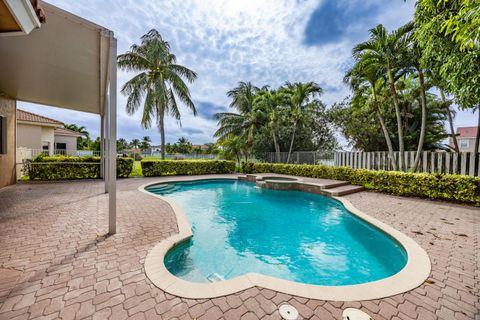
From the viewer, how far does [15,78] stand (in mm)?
6344

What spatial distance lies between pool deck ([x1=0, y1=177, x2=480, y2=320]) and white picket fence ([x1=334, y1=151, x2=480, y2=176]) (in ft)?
17.6

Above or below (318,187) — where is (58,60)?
above

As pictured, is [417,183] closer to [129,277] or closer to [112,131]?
[129,277]

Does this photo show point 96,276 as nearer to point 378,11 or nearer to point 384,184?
point 384,184

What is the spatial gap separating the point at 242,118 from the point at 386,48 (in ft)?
38.3

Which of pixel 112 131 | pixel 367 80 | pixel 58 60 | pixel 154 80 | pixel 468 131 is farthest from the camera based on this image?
pixel 468 131

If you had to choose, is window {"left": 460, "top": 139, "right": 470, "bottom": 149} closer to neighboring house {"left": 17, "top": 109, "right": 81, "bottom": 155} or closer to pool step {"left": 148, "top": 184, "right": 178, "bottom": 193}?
pool step {"left": 148, "top": 184, "right": 178, "bottom": 193}

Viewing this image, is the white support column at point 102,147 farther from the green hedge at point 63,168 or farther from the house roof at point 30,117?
the house roof at point 30,117

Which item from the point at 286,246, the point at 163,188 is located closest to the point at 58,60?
the point at 163,188

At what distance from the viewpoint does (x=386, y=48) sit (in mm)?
8766

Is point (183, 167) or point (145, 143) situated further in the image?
point (145, 143)

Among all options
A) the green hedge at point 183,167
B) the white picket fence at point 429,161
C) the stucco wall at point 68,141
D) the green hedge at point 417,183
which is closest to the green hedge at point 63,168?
the green hedge at point 183,167

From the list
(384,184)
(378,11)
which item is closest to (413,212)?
(384,184)

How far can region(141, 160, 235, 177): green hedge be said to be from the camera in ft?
43.3
